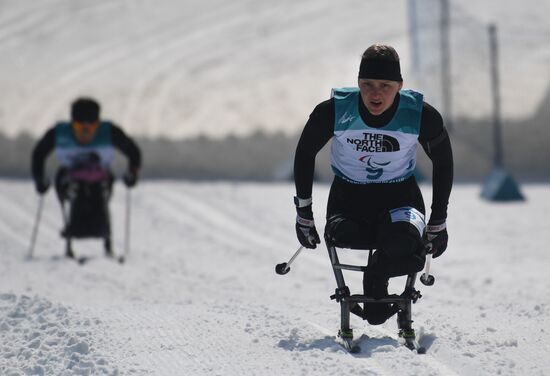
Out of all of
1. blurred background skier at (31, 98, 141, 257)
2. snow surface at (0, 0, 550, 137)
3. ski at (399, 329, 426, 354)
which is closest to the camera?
ski at (399, 329, 426, 354)

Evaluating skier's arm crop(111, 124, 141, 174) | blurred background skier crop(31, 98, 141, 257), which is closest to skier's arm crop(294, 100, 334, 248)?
blurred background skier crop(31, 98, 141, 257)

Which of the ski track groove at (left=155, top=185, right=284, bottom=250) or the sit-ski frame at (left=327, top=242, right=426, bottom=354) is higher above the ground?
the sit-ski frame at (left=327, top=242, right=426, bottom=354)

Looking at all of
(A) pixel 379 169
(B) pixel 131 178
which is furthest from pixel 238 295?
(A) pixel 379 169

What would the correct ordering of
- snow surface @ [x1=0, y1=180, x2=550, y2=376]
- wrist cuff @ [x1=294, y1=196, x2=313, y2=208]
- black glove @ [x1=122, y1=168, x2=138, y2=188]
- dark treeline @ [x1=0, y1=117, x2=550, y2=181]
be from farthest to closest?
dark treeline @ [x1=0, y1=117, x2=550, y2=181] < black glove @ [x1=122, y1=168, x2=138, y2=188] < wrist cuff @ [x1=294, y1=196, x2=313, y2=208] < snow surface @ [x1=0, y1=180, x2=550, y2=376]

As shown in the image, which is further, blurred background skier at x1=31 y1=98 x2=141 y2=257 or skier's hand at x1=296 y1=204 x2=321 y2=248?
blurred background skier at x1=31 y1=98 x2=141 y2=257

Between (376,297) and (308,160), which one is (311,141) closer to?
(308,160)

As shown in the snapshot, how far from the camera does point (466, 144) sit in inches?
692

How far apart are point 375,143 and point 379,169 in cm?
16

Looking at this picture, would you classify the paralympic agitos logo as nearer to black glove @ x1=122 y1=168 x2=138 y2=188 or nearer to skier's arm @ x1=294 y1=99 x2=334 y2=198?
skier's arm @ x1=294 y1=99 x2=334 y2=198

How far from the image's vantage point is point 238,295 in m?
8.52

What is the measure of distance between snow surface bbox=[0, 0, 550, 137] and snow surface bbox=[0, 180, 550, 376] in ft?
10.7

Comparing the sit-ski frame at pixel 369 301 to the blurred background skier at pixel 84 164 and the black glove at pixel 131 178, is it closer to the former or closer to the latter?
the blurred background skier at pixel 84 164

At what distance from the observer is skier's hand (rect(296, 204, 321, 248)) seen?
518cm

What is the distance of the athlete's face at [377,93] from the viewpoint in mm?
5016
